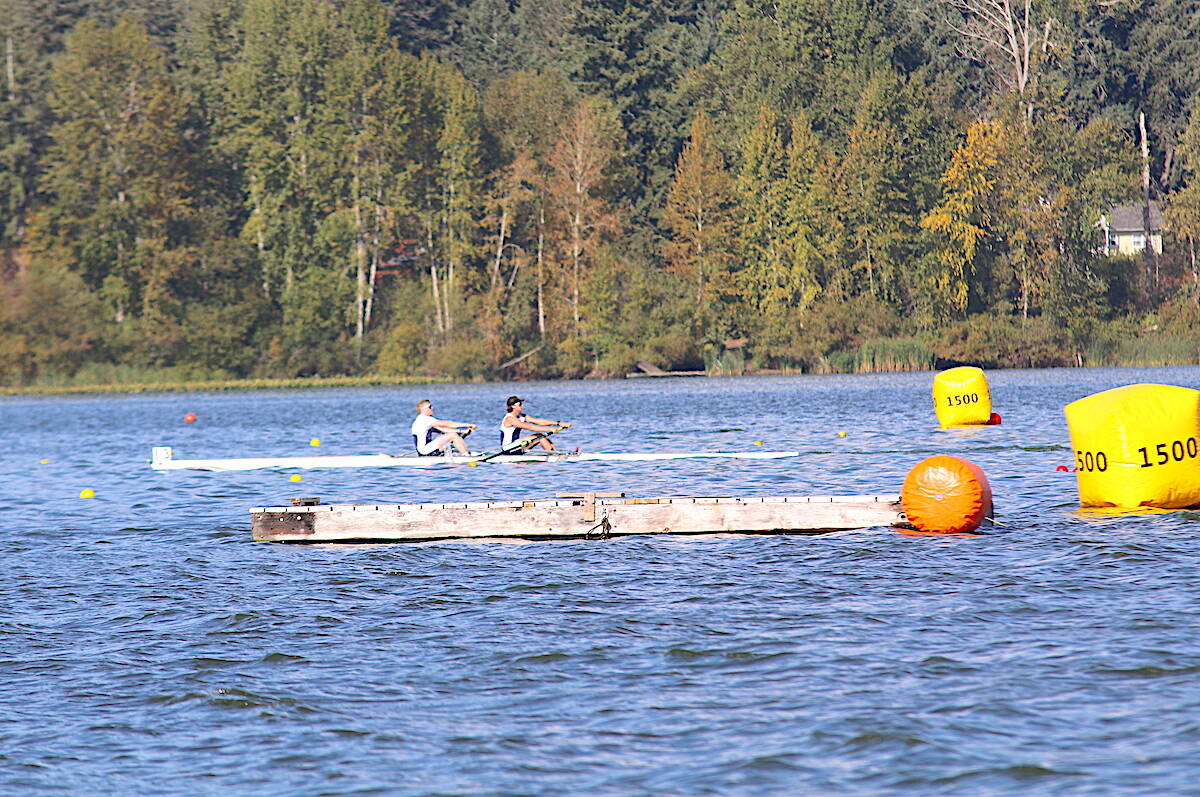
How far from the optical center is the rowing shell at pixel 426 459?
3097cm

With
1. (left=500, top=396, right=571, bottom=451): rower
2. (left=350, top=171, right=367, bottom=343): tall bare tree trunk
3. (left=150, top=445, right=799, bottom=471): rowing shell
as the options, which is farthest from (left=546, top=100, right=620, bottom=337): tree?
(left=500, top=396, right=571, bottom=451): rower

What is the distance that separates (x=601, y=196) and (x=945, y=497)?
7633 centimetres

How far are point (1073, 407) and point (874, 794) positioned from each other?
11.1m

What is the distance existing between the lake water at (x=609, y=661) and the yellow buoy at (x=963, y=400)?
49.4ft

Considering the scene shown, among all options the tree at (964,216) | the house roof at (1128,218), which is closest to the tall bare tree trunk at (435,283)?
the tree at (964,216)

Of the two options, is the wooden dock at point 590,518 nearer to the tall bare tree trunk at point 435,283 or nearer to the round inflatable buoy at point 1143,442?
the round inflatable buoy at point 1143,442

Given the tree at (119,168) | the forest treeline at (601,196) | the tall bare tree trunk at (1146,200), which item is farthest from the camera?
the tree at (119,168)

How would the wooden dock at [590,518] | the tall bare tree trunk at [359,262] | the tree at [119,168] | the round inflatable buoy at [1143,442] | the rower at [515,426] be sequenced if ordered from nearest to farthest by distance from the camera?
the round inflatable buoy at [1143,442], the wooden dock at [590,518], the rower at [515,426], the tree at [119,168], the tall bare tree trunk at [359,262]

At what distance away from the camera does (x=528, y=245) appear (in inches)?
3861

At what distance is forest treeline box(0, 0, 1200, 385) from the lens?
87375mm

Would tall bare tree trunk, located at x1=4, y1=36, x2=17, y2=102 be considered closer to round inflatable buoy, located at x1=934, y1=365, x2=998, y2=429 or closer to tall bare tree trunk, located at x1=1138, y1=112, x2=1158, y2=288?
tall bare tree trunk, located at x1=1138, y1=112, x2=1158, y2=288

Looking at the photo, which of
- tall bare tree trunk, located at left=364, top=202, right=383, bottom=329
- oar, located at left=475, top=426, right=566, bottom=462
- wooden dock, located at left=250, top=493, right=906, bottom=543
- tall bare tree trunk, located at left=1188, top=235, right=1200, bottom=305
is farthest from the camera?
tall bare tree trunk, located at left=364, top=202, right=383, bottom=329

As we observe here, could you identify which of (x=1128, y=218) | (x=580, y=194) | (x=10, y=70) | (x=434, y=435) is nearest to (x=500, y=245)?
(x=580, y=194)

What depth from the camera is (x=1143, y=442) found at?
740 inches
